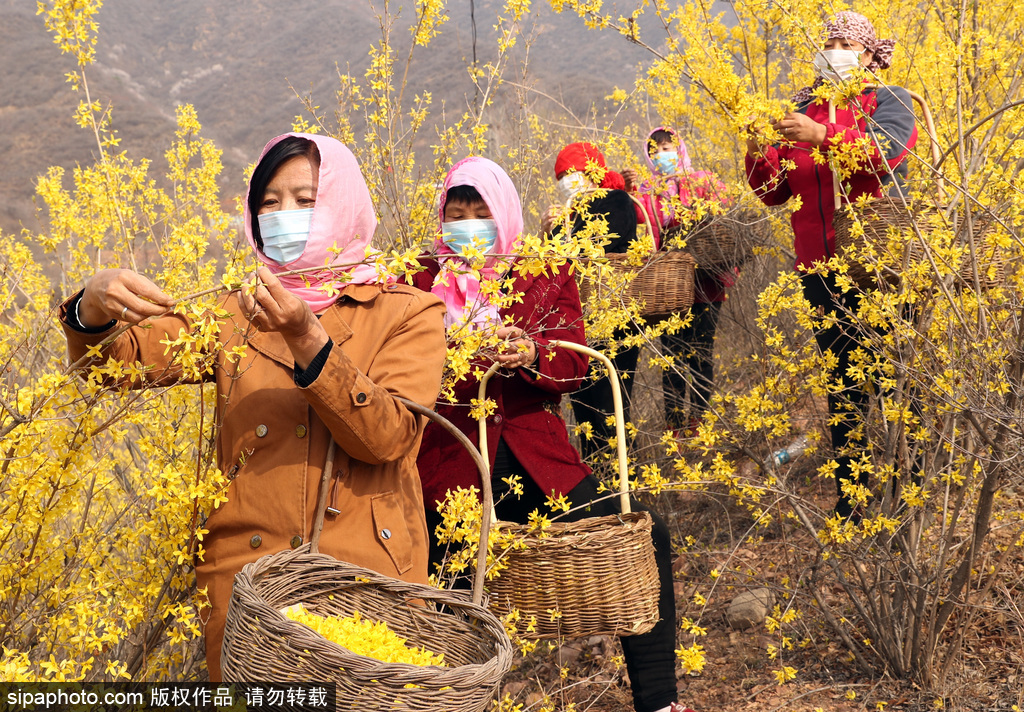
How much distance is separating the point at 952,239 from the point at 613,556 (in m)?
1.70

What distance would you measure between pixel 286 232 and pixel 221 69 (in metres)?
49.9

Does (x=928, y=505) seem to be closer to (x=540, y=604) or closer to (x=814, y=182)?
(x=814, y=182)

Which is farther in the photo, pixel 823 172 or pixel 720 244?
pixel 720 244

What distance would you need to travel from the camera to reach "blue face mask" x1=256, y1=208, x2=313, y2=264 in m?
2.05

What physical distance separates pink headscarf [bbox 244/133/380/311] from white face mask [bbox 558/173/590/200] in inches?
93.8

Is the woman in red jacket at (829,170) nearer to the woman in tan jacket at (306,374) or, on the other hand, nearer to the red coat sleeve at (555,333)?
the red coat sleeve at (555,333)

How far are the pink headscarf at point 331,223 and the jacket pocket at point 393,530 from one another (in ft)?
1.66

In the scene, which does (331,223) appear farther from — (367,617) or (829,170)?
(829,170)

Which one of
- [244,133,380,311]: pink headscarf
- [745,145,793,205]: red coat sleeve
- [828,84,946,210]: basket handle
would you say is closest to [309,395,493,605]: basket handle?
[244,133,380,311]: pink headscarf

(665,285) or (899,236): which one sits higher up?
(899,236)

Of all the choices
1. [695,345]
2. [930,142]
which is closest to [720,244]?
[695,345]

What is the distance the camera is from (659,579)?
8.79ft

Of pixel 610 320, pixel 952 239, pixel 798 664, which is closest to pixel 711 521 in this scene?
pixel 798 664

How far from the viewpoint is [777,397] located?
3.62 meters
